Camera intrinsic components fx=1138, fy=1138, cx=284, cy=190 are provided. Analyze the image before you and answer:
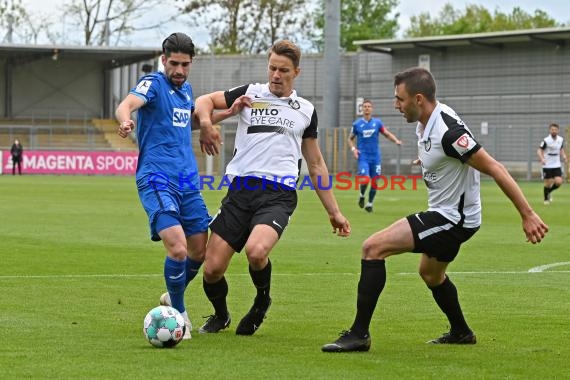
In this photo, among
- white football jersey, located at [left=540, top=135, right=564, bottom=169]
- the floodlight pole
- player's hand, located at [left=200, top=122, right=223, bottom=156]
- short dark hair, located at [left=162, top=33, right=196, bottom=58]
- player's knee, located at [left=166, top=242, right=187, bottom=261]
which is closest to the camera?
player's knee, located at [left=166, top=242, right=187, bottom=261]

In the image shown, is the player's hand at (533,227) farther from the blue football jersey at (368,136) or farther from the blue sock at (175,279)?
the blue football jersey at (368,136)

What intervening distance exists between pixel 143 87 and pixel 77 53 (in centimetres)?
5764

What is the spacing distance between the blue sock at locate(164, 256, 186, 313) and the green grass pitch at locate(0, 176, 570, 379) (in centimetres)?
30

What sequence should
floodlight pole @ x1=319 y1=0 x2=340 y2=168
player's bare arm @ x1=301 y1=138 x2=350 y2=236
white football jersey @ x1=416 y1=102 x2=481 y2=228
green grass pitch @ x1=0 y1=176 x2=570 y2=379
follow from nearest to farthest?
green grass pitch @ x1=0 y1=176 x2=570 y2=379
white football jersey @ x1=416 y1=102 x2=481 y2=228
player's bare arm @ x1=301 y1=138 x2=350 y2=236
floodlight pole @ x1=319 y1=0 x2=340 y2=168

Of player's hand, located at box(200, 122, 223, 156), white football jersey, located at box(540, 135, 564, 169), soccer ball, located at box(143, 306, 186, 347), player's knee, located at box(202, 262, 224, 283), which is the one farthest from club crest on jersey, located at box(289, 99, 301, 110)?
white football jersey, located at box(540, 135, 564, 169)

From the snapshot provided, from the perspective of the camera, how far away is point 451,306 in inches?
319

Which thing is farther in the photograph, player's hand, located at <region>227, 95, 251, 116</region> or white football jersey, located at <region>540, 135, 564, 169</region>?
white football jersey, located at <region>540, 135, 564, 169</region>

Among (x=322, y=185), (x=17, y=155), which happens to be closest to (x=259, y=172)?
(x=322, y=185)

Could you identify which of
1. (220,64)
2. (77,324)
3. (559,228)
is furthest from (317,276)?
(220,64)

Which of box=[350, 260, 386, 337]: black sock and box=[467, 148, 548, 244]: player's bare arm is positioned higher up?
box=[467, 148, 548, 244]: player's bare arm

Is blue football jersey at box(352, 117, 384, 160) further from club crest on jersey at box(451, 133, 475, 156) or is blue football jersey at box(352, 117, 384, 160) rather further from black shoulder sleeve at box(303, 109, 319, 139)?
club crest on jersey at box(451, 133, 475, 156)

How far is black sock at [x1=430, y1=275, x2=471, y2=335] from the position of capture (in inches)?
318

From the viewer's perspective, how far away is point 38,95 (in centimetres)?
6775

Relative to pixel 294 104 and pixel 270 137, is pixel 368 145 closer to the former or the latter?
pixel 294 104
